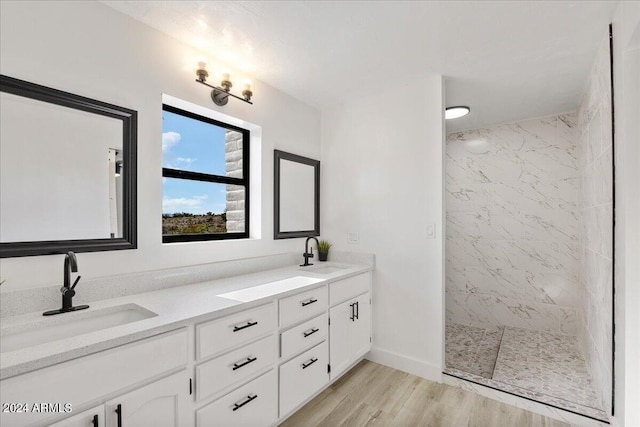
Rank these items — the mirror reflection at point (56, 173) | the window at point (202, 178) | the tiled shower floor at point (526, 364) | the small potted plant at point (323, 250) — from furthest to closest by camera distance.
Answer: the small potted plant at point (323, 250) → the tiled shower floor at point (526, 364) → the window at point (202, 178) → the mirror reflection at point (56, 173)

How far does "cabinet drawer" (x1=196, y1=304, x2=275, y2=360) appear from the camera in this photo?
1.43m

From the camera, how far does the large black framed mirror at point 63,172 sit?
1360 millimetres

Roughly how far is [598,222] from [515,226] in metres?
1.38

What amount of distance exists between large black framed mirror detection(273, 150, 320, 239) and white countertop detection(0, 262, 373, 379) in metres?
0.48

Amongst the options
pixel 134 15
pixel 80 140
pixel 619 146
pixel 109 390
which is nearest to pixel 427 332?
pixel 619 146

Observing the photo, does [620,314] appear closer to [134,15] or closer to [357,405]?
[357,405]

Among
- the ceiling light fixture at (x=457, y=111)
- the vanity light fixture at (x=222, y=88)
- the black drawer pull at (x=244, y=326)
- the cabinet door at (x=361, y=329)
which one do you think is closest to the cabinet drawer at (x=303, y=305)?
the black drawer pull at (x=244, y=326)

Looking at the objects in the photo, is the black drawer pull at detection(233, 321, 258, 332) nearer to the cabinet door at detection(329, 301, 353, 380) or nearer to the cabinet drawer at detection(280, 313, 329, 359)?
the cabinet drawer at detection(280, 313, 329, 359)

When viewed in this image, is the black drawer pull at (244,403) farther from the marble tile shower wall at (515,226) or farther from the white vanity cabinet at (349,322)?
the marble tile shower wall at (515,226)

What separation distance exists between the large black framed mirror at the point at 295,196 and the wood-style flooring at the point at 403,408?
4.37ft

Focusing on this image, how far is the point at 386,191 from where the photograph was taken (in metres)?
2.76

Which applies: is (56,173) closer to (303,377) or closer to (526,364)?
(303,377)

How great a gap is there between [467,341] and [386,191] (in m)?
1.94

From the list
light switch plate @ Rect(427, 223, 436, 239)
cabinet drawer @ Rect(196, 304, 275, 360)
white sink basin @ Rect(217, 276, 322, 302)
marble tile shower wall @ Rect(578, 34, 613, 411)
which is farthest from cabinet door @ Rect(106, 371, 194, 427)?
marble tile shower wall @ Rect(578, 34, 613, 411)
